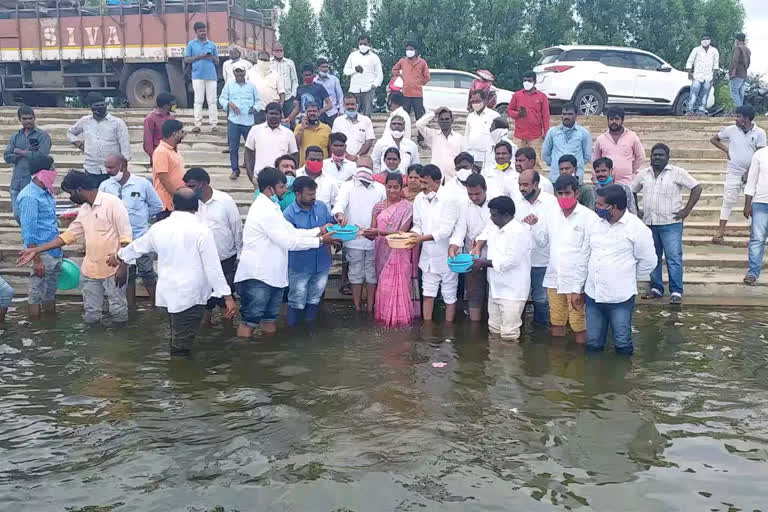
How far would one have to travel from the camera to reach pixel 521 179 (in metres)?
7.01

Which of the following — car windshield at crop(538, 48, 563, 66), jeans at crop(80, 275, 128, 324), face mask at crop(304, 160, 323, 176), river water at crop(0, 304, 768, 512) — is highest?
car windshield at crop(538, 48, 563, 66)

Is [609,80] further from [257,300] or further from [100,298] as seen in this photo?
[100,298]

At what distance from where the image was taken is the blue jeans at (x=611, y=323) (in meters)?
6.28

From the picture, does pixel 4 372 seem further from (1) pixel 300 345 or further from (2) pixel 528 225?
(2) pixel 528 225

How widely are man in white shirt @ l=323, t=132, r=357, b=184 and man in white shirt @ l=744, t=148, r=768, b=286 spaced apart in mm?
4342

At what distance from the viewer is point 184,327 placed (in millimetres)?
6348

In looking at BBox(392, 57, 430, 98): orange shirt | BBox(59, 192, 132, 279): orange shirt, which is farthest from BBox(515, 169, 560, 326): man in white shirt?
BBox(392, 57, 430, 98): orange shirt

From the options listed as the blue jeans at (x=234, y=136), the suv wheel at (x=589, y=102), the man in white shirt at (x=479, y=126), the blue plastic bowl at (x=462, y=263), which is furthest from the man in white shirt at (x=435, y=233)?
the suv wheel at (x=589, y=102)

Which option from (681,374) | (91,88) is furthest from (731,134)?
(91,88)

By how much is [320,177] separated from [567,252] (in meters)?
2.82

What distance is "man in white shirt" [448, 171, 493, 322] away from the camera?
7266 millimetres

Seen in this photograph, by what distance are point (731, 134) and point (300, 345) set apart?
18.9ft

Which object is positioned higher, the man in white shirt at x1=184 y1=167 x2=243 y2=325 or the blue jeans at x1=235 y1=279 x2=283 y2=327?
the man in white shirt at x1=184 y1=167 x2=243 y2=325

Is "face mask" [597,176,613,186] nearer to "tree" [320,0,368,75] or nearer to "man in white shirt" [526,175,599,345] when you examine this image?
"man in white shirt" [526,175,599,345]
